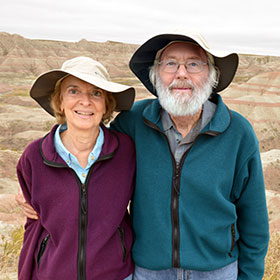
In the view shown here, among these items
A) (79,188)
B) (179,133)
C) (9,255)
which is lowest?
(9,255)

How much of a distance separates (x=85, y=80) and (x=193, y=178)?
3.37 ft

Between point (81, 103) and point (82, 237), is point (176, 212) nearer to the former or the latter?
point (82, 237)

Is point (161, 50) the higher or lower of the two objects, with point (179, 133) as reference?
higher

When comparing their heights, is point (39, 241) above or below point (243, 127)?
below

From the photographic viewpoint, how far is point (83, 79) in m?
2.35

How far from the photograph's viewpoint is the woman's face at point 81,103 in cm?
247

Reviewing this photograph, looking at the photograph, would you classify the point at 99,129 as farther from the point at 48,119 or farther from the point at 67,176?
the point at 48,119

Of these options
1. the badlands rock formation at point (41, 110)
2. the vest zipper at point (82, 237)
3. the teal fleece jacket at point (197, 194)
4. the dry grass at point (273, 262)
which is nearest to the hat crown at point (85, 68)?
the teal fleece jacket at point (197, 194)

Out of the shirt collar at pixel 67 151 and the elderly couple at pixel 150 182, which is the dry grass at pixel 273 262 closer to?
the elderly couple at pixel 150 182

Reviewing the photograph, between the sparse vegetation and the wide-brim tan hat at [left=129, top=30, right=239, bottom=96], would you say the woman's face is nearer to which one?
the wide-brim tan hat at [left=129, top=30, right=239, bottom=96]

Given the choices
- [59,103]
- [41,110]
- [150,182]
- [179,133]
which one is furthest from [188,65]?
[41,110]

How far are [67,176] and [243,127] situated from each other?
133 centimetres

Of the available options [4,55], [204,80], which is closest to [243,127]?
[204,80]

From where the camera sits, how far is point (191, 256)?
245cm
